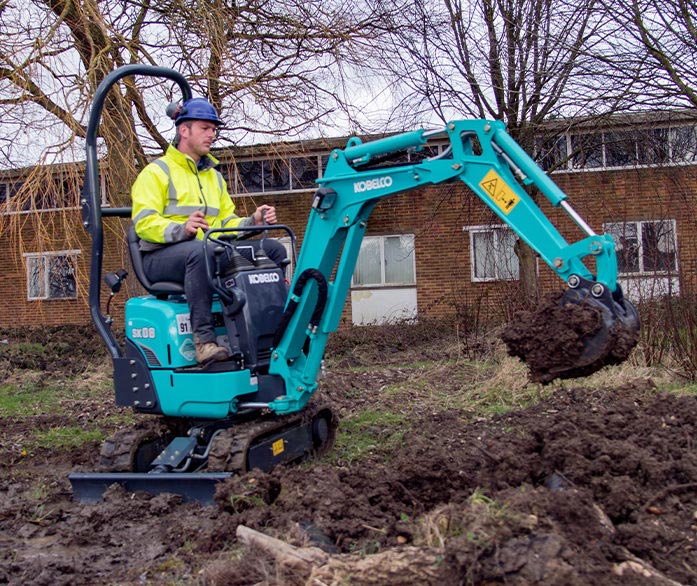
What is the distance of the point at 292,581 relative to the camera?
3166 millimetres

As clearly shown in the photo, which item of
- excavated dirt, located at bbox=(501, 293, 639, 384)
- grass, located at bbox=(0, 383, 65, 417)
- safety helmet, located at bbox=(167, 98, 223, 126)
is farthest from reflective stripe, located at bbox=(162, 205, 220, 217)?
grass, located at bbox=(0, 383, 65, 417)

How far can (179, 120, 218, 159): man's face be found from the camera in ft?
18.0

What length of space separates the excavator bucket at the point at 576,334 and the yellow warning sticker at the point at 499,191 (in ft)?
1.85

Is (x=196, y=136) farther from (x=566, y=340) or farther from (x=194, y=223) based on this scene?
(x=566, y=340)

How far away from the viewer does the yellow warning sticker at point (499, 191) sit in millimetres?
4426

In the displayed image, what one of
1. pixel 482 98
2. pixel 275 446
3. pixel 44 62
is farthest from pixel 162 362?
pixel 482 98

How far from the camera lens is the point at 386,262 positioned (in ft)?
61.4

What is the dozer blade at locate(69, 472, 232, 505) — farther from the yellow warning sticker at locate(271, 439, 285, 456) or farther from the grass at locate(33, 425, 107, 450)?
the grass at locate(33, 425, 107, 450)

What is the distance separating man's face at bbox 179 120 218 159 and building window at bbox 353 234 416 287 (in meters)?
12.9

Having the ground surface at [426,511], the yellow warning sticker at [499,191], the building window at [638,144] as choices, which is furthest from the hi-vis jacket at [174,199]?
the building window at [638,144]

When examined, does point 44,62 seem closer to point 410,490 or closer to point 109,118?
point 109,118

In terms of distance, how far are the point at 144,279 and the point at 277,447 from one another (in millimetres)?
1460

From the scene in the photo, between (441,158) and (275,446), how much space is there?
2.19 m

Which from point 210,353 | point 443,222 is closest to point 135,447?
point 210,353
